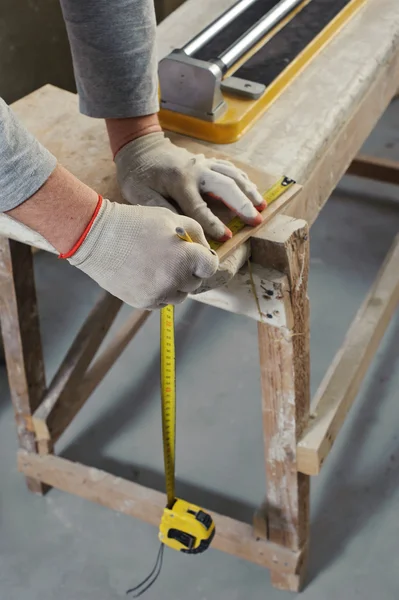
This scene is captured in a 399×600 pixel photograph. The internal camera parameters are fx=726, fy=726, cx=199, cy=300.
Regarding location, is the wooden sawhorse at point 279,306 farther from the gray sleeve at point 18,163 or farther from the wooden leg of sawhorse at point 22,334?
the gray sleeve at point 18,163

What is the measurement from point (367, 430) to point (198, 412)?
1.35ft

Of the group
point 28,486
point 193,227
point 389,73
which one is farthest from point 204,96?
point 28,486

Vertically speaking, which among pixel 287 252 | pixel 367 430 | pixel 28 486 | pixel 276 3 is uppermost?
pixel 276 3

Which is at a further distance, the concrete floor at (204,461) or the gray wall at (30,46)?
the gray wall at (30,46)

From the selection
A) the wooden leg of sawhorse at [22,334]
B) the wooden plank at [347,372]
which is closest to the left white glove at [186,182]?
the wooden leg of sawhorse at [22,334]

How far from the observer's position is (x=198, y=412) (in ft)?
5.90

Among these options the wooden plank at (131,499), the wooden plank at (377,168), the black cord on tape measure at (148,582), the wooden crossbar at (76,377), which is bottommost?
the black cord on tape measure at (148,582)

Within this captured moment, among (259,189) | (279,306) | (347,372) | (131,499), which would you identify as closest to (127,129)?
(259,189)

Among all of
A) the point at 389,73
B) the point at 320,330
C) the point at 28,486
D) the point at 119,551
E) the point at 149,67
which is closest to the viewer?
the point at 149,67

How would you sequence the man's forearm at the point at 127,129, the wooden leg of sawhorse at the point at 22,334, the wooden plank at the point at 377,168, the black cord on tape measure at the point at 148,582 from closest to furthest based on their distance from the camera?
the man's forearm at the point at 127,129, the wooden leg of sawhorse at the point at 22,334, the black cord on tape measure at the point at 148,582, the wooden plank at the point at 377,168

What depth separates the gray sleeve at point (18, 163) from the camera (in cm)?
83

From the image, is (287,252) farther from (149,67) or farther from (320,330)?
(320,330)

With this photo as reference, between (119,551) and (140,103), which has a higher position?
(140,103)

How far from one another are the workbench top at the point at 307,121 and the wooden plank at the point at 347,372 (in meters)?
0.37
